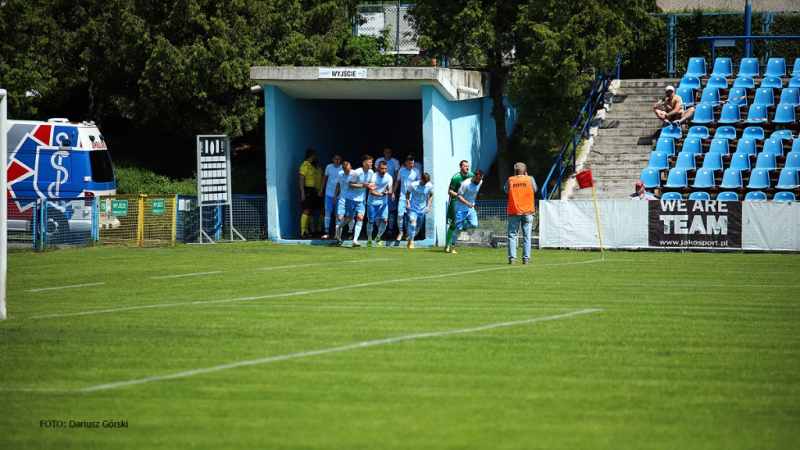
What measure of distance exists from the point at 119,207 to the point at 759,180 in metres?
16.3

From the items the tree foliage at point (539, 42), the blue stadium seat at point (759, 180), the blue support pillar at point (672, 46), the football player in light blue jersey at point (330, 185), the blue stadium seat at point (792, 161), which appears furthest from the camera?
the blue support pillar at point (672, 46)

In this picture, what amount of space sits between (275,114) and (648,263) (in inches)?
434

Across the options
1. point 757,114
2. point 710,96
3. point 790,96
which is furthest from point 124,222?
point 790,96

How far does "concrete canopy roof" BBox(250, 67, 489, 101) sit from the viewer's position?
78.3 ft

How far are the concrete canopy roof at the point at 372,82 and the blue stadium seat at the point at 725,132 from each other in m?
7.16

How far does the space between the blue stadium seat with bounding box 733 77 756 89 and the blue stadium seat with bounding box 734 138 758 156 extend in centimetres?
338

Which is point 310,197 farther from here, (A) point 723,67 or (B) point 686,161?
(A) point 723,67

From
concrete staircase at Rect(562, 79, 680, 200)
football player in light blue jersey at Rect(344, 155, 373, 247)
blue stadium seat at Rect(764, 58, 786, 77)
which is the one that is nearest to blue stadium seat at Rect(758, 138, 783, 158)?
concrete staircase at Rect(562, 79, 680, 200)

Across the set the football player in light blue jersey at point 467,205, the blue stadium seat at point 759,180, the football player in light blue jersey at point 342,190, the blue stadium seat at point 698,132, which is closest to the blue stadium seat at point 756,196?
the blue stadium seat at point 759,180

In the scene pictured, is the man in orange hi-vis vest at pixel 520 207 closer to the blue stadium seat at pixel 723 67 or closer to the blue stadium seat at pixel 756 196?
the blue stadium seat at pixel 756 196

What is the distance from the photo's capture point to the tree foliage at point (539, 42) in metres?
26.2

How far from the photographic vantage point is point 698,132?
27688 mm

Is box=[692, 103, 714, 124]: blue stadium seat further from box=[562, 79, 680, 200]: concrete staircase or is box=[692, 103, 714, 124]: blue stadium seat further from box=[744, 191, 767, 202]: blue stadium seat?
box=[744, 191, 767, 202]: blue stadium seat

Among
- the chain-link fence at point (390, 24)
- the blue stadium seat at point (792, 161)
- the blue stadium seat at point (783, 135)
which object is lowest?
the blue stadium seat at point (792, 161)
